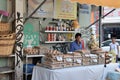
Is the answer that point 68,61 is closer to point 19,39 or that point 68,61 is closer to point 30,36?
point 19,39

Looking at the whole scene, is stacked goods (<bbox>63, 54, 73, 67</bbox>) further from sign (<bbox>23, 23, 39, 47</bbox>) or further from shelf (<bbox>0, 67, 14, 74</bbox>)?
sign (<bbox>23, 23, 39, 47</bbox>)

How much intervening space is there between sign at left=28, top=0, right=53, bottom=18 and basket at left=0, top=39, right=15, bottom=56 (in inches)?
45.3

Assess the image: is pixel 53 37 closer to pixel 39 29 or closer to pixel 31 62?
pixel 39 29

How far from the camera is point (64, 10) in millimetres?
7180

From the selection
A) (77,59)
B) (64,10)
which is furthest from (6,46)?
(64,10)

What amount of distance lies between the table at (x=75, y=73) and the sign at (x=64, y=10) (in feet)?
6.41

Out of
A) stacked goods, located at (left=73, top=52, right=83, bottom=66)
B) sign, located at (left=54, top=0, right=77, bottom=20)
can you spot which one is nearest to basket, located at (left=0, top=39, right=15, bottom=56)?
stacked goods, located at (left=73, top=52, right=83, bottom=66)

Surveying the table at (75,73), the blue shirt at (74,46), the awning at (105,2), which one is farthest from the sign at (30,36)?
the awning at (105,2)

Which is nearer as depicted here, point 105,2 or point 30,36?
point 105,2

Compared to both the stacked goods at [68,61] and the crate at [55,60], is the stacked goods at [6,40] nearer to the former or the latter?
the crate at [55,60]

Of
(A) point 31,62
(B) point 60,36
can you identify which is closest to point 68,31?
(B) point 60,36

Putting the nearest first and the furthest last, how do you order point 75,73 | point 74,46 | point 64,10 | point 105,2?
point 75,73
point 105,2
point 74,46
point 64,10

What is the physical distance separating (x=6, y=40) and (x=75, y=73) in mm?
1642

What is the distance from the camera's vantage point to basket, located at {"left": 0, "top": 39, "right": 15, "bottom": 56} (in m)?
5.40
